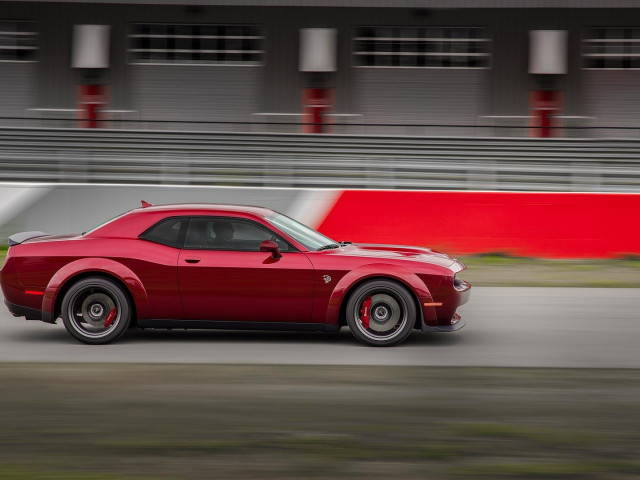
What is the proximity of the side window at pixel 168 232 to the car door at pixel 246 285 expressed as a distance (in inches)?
6.9

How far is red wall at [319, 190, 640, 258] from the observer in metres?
16.6

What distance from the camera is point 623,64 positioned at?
28.1 meters

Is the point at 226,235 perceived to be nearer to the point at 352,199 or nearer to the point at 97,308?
the point at 97,308

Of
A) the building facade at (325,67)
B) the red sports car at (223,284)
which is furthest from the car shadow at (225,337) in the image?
the building facade at (325,67)

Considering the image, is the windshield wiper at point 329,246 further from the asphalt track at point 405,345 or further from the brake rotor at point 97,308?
the brake rotor at point 97,308

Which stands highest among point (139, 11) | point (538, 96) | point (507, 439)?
point (139, 11)

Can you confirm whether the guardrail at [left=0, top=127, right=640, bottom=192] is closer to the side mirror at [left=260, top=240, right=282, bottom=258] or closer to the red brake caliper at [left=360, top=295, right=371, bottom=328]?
the side mirror at [left=260, top=240, right=282, bottom=258]

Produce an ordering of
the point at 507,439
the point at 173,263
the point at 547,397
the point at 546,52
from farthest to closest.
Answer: the point at 546,52 < the point at 173,263 < the point at 547,397 < the point at 507,439

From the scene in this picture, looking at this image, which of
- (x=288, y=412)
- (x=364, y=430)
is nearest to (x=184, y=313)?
(x=288, y=412)

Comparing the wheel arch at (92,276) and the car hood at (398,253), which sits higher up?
the car hood at (398,253)

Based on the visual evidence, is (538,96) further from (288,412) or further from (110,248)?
(288,412)

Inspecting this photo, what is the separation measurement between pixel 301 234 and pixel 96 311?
2017mm

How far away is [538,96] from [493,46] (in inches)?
75.5

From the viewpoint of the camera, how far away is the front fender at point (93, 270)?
28.9 ft
